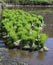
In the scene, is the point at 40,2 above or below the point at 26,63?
below

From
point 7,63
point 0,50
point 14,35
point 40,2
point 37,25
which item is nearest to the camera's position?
point 7,63

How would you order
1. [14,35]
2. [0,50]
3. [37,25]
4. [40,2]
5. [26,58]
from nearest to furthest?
[26,58] < [0,50] < [14,35] < [37,25] < [40,2]

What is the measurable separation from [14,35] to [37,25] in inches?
266

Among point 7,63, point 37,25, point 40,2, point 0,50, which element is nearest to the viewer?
point 7,63

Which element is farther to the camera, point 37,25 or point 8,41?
point 37,25

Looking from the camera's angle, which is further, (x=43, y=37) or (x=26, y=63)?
(x=43, y=37)

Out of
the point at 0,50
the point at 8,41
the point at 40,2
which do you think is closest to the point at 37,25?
the point at 8,41

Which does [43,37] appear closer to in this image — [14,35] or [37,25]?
[14,35]

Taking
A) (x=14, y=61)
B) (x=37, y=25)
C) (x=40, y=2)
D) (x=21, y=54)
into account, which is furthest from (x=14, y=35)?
(x=40, y=2)

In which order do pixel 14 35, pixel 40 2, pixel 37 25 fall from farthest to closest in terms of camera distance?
pixel 40 2 < pixel 37 25 < pixel 14 35

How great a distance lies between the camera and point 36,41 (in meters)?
17.9

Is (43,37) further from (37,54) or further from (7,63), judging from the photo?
(7,63)

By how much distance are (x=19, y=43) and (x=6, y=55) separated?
1.75m

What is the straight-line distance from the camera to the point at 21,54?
16.9m
